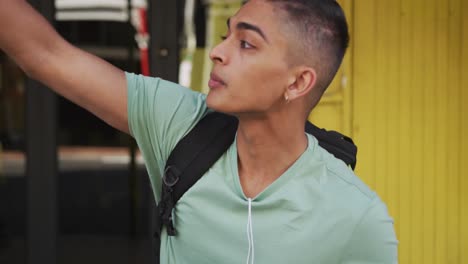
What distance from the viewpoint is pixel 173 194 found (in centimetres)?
194

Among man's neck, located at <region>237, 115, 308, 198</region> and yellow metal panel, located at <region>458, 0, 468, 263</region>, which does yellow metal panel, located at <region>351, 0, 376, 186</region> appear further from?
man's neck, located at <region>237, 115, 308, 198</region>

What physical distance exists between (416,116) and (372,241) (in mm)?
2940

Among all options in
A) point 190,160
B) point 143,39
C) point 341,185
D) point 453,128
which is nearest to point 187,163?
point 190,160

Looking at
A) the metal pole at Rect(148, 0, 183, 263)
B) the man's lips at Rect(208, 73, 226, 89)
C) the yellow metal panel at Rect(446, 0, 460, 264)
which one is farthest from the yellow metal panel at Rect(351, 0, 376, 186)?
the man's lips at Rect(208, 73, 226, 89)

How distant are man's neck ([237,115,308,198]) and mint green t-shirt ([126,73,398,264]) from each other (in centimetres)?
3

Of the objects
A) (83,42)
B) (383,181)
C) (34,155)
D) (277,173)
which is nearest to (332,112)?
(383,181)

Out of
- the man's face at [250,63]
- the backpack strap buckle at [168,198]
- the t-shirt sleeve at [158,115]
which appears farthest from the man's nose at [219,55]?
the backpack strap buckle at [168,198]

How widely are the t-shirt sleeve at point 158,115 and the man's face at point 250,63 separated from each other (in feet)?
0.41

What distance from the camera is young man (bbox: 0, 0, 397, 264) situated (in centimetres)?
189

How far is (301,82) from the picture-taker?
80.4 inches

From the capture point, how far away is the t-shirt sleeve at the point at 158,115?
1967mm

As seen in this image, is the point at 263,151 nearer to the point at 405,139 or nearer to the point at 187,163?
the point at 187,163

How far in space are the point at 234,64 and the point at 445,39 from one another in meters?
3.08

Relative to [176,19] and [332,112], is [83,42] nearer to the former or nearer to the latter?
[176,19]
